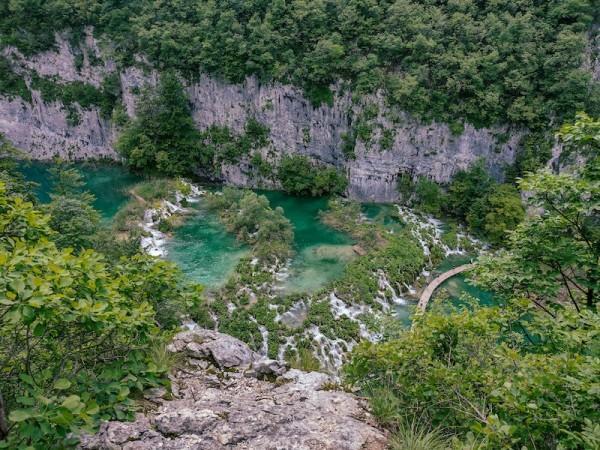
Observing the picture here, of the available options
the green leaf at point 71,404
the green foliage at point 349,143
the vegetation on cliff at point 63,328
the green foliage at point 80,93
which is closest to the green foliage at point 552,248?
the vegetation on cliff at point 63,328

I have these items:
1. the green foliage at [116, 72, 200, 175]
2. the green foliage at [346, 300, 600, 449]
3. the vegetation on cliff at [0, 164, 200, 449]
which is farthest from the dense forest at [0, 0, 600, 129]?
the vegetation on cliff at [0, 164, 200, 449]

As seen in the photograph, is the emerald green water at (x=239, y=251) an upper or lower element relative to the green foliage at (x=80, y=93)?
lower

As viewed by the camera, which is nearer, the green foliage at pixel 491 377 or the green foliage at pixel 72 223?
the green foliage at pixel 491 377

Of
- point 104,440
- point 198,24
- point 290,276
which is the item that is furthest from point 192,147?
point 104,440

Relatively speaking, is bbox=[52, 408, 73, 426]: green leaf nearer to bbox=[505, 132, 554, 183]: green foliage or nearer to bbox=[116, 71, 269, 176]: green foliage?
bbox=[505, 132, 554, 183]: green foliage

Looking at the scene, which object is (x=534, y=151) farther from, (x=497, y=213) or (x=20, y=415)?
(x=20, y=415)

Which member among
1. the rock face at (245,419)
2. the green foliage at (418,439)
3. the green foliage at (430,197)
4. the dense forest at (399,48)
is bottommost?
the green foliage at (430,197)

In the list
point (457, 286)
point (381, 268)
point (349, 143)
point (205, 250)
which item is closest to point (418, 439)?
point (381, 268)

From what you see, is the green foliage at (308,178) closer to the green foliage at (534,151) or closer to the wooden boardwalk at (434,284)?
the wooden boardwalk at (434,284)
